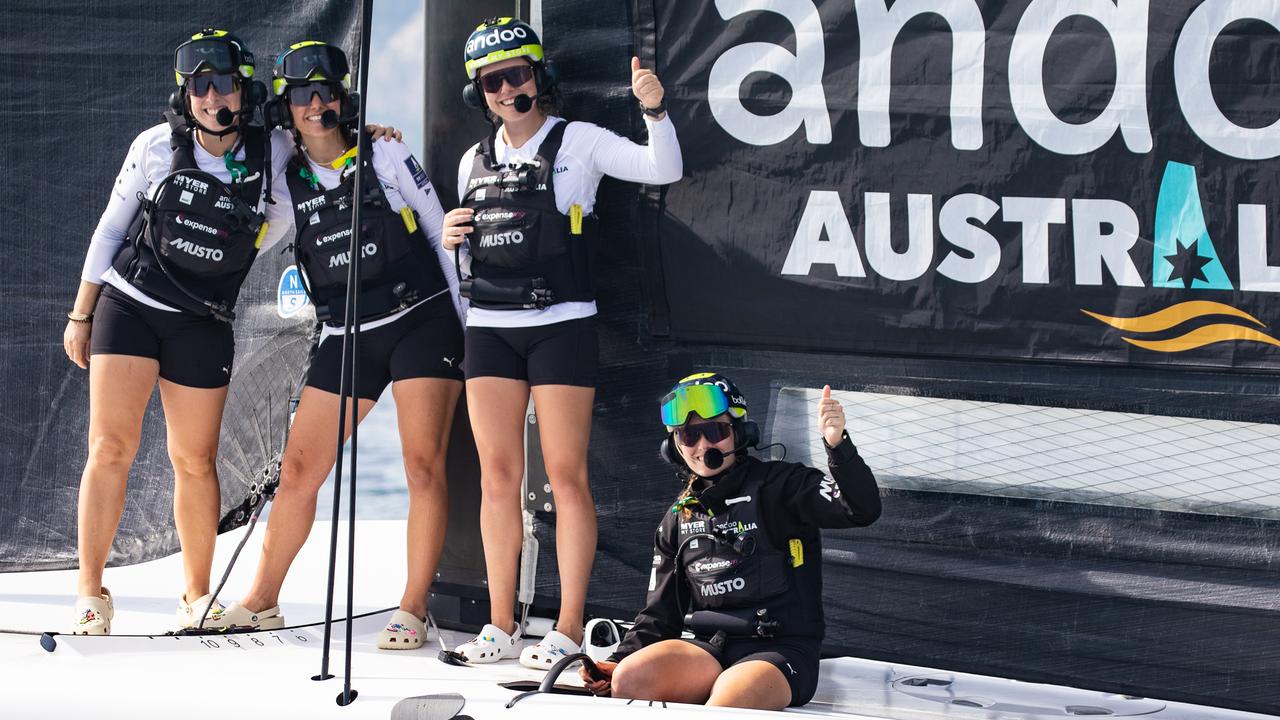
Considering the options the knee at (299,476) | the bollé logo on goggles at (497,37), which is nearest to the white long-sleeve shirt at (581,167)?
the bollé logo on goggles at (497,37)

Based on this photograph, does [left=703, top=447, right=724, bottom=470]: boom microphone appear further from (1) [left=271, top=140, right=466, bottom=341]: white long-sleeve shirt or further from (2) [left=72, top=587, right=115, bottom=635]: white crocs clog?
(2) [left=72, top=587, right=115, bottom=635]: white crocs clog

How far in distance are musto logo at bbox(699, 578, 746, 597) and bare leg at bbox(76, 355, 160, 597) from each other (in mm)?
1692

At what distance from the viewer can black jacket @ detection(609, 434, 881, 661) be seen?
309cm

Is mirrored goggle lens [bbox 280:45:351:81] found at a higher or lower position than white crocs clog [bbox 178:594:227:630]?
higher

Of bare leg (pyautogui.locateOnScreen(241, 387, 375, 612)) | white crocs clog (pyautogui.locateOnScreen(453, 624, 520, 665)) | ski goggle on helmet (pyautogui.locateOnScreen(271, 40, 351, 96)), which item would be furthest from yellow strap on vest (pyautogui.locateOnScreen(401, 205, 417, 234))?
white crocs clog (pyautogui.locateOnScreen(453, 624, 520, 665))

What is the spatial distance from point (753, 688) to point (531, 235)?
1.36m

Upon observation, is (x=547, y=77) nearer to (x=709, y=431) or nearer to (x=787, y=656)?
(x=709, y=431)

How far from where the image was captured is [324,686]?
3.17 metres

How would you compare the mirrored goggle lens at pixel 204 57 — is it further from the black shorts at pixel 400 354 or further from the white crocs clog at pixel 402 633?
the white crocs clog at pixel 402 633

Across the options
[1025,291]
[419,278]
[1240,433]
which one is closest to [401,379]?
[419,278]

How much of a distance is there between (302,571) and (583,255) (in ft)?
5.99

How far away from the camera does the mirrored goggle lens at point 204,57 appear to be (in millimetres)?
3795

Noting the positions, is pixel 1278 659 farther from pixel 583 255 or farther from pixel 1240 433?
pixel 583 255

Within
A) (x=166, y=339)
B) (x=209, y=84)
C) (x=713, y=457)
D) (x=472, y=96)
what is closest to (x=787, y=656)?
(x=713, y=457)
